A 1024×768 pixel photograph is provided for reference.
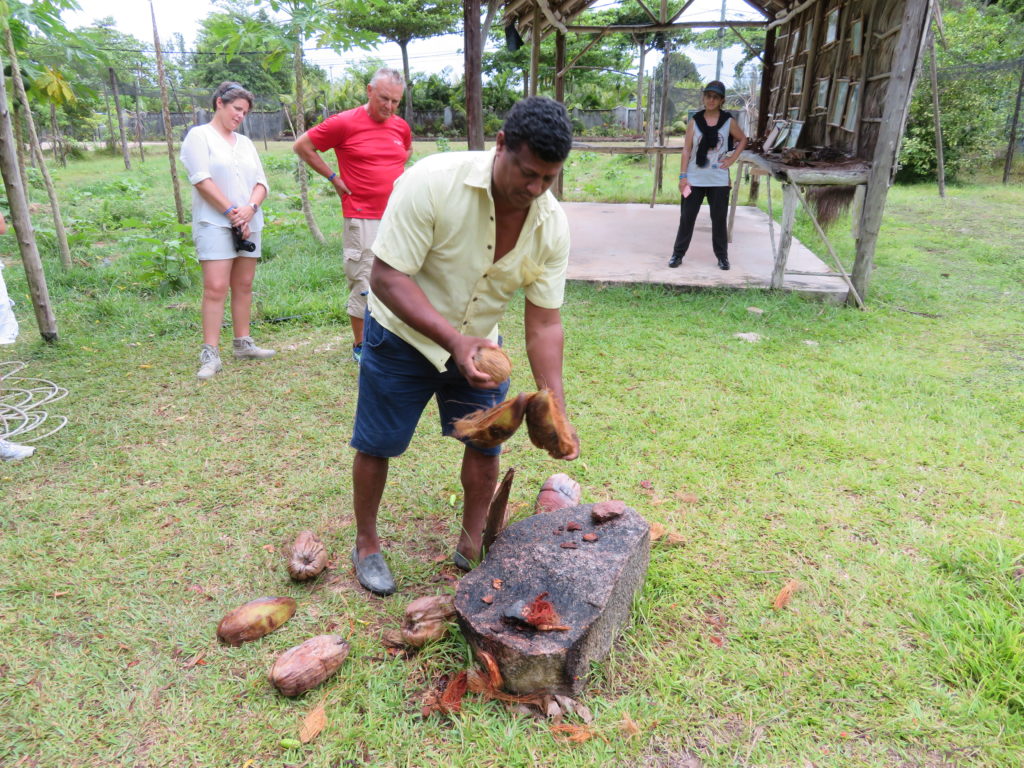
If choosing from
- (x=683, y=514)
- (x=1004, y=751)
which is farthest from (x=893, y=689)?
(x=683, y=514)

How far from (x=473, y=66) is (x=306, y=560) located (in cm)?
424

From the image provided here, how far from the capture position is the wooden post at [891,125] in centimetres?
532

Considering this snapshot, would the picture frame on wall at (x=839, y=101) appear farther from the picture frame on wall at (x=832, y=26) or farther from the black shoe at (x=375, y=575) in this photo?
the black shoe at (x=375, y=575)

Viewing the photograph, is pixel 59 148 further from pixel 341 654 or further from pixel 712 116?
pixel 341 654

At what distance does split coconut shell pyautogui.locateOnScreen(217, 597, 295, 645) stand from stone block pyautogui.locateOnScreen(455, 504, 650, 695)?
0.67 m

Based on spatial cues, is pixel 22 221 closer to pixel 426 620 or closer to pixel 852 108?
pixel 426 620

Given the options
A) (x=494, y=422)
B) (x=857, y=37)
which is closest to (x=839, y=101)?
(x=857, y=37)

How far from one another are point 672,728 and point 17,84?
6.60 metres

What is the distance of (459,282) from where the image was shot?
2137 millimetres

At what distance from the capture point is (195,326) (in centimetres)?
558

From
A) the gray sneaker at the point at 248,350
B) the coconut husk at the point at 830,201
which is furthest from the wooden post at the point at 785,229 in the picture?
the gray sneaker at the point at 248,350

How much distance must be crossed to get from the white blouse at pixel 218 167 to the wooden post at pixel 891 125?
5.01 m

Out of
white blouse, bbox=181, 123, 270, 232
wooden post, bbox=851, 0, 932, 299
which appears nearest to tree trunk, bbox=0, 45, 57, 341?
white blouse, bbox=181, 123, 270, 232

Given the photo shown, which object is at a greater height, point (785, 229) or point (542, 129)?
point (542, 129)
